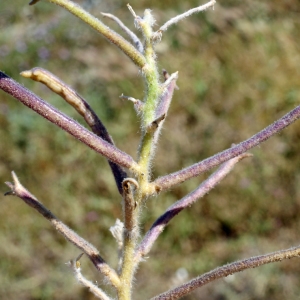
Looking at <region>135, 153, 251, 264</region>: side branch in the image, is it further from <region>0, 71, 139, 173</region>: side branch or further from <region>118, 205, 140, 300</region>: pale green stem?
<region>0, 71, 139, 173</region>: side branch

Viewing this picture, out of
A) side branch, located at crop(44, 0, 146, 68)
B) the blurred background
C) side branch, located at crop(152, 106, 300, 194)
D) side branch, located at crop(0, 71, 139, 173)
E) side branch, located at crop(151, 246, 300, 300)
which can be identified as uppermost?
the blurred background

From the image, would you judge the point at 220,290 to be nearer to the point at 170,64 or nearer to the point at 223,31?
the point at 170,64

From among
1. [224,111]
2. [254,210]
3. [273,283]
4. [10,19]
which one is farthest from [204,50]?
[10,19]

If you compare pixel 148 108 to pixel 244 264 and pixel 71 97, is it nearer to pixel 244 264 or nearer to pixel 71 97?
pixel 71 97

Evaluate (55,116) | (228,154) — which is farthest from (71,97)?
(228,154)

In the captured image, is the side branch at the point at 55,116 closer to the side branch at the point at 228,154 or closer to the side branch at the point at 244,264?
the side branch at the point at 228,154

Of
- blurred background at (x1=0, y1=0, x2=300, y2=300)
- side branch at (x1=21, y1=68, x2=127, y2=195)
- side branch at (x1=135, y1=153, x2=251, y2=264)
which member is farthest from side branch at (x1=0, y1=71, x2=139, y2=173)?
blurred background at (x1=0, y1=0, x2=300, y2=300)
